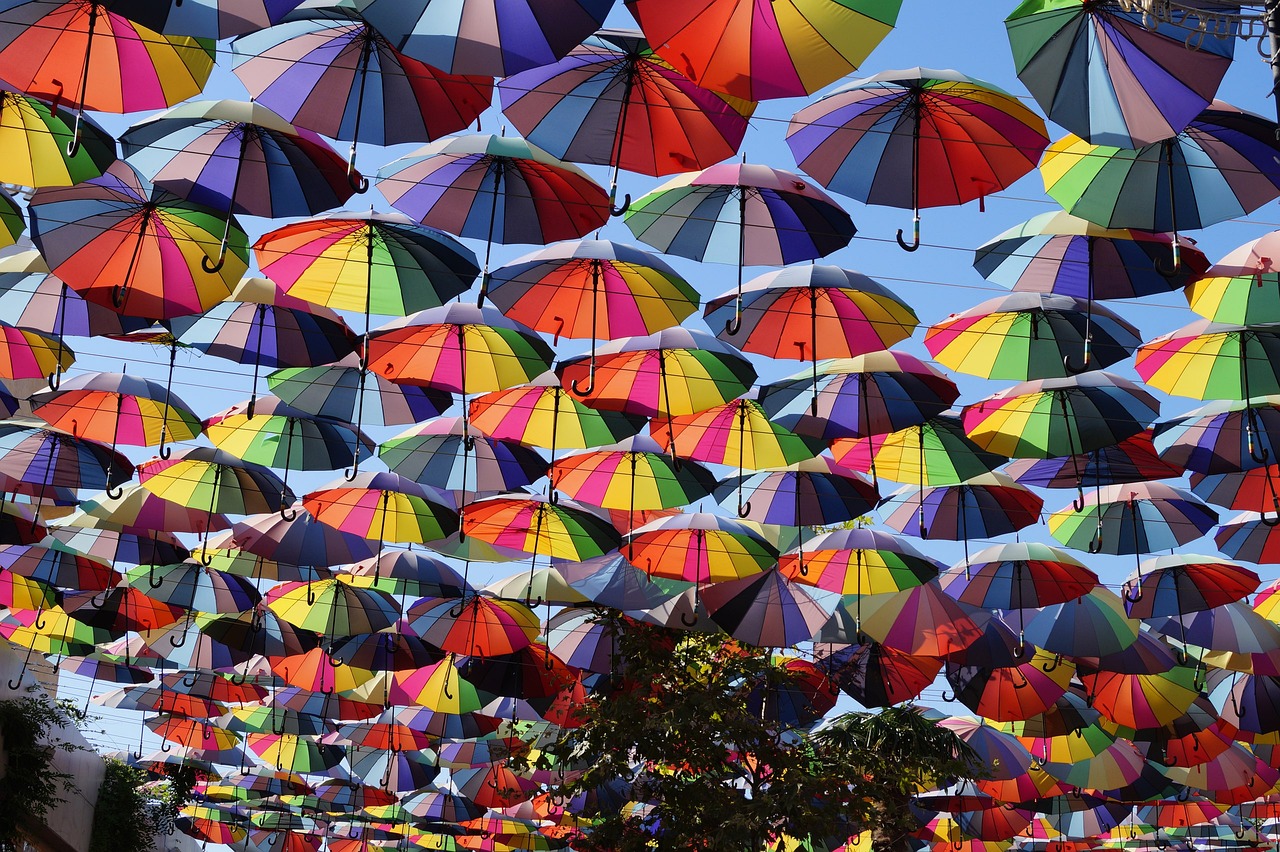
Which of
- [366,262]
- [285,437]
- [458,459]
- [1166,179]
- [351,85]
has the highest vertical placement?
[285,437]

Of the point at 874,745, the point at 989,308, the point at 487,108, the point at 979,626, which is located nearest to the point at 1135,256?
the point at 989,308

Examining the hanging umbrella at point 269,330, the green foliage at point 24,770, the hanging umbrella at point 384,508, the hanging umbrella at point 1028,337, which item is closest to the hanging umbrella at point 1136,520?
the hanging umbrella at point 1028,337

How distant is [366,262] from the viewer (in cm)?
853

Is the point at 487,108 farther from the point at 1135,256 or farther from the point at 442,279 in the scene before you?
the point at 1135,256

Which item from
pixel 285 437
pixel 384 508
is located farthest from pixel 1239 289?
pixel 285 437

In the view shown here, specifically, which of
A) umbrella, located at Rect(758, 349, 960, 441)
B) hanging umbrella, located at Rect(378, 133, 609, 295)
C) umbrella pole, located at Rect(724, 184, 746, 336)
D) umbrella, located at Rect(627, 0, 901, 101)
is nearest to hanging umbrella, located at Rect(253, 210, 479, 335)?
hanging umbrella, located at Rect(378, 133, 609, 295)

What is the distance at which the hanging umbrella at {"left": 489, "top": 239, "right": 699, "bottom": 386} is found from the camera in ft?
28.3

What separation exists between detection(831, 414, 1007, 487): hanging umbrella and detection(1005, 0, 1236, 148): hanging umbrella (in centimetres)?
448

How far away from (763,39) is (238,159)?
142 inches

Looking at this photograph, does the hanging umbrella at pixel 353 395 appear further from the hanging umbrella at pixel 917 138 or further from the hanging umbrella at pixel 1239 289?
the hanging umbrella at pixel 1239 289

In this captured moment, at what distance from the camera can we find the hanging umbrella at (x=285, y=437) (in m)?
10.9

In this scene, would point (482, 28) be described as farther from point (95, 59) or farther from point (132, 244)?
point (132, 244)

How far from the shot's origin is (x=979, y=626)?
12.9m

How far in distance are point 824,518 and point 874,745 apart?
4.13m
